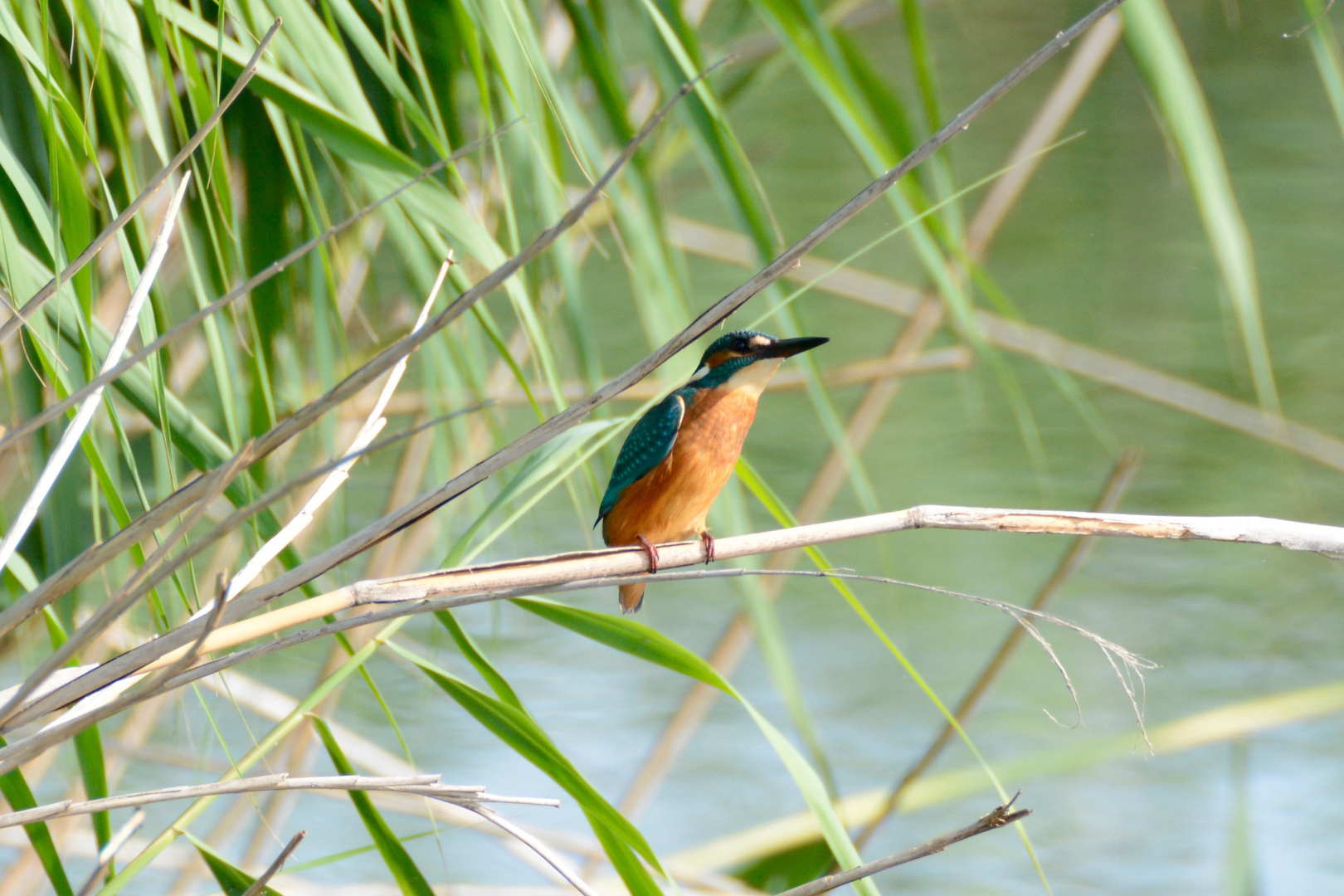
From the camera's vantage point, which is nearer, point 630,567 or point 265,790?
point 265,790

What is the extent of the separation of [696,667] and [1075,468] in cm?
272

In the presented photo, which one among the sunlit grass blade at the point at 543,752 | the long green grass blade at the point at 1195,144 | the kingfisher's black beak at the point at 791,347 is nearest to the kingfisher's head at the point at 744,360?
the kingfisher's black beak at the point at 791,347

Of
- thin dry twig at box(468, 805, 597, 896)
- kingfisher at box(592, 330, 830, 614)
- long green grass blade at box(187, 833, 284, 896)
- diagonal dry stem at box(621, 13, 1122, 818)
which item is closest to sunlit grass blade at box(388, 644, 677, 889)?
thin dry twig at box(468, 805, 597, 896)

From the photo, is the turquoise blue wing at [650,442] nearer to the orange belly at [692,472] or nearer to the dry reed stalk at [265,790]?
the orange belly at [692,472]

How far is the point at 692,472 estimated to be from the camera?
1.12 m

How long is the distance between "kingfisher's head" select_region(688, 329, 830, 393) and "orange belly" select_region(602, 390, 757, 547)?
18 mm

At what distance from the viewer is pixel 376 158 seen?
649 mm

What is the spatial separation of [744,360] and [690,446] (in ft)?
0.37

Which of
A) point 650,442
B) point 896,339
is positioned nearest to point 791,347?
point 650,442

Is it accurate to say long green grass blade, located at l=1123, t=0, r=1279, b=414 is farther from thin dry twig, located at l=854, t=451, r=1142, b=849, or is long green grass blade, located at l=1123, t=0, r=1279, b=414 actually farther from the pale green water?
the pale green water

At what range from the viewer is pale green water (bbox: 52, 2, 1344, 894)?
242 centimetres

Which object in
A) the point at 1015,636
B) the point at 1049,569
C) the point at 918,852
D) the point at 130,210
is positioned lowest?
the point at 1049,569

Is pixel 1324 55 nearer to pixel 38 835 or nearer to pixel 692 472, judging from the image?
pixel 692 472

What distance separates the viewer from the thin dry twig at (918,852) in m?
0.46
